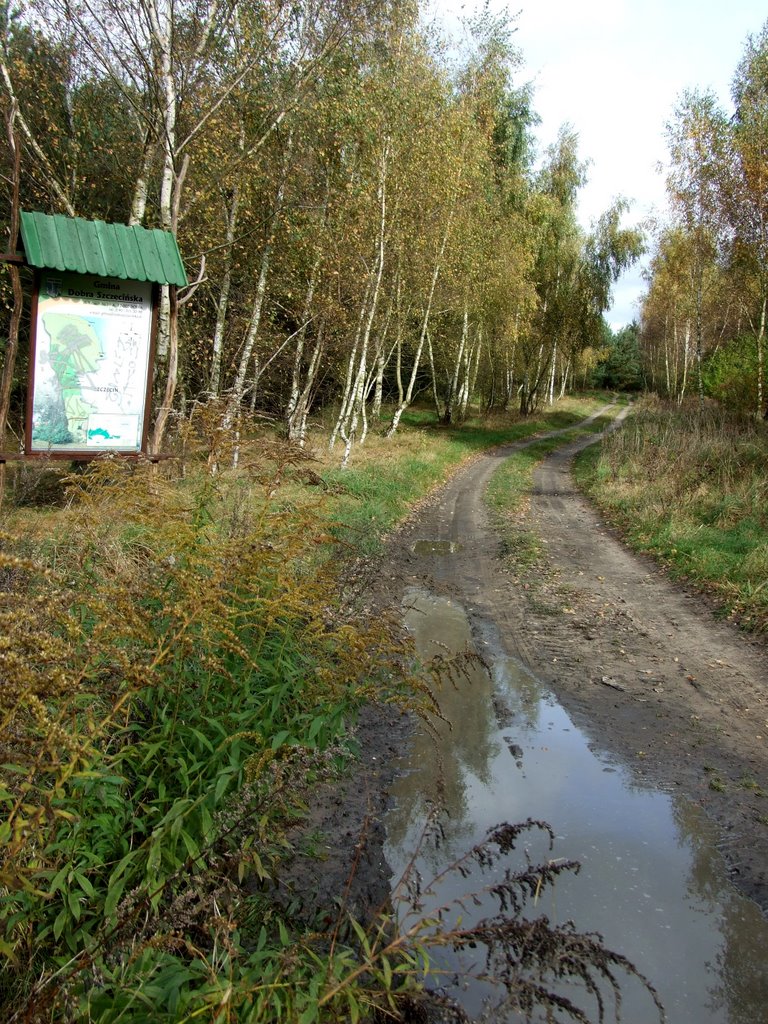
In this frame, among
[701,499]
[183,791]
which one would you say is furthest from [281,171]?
[183,791]

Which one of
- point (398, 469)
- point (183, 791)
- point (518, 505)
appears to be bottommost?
point (183, 791)

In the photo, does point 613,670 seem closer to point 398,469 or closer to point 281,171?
point 398,469

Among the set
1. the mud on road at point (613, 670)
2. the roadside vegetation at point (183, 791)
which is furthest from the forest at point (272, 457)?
the mud on road at point (613, 670)

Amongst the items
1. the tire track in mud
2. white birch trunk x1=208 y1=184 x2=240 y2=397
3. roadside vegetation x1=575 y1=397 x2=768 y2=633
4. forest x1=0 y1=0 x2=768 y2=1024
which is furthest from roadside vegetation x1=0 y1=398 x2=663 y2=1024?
white birch trunk x1=208 y1=184 x2=240 y2=397

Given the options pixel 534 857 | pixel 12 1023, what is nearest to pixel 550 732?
pixel 534 857

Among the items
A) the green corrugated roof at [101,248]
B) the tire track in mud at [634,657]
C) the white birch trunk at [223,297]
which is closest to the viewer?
the tire track in mud at [634,657]

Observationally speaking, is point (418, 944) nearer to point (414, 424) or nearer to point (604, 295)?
point (414, 424)

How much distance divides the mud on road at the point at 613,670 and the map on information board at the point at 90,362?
3701mm

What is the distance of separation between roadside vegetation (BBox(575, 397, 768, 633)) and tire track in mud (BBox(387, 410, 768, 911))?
44cm

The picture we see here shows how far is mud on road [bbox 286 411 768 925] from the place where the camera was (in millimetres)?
4535

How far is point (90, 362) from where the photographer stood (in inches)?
343

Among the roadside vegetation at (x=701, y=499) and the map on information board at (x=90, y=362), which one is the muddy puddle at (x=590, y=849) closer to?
the roadside vegetation at (x=701, y=499)

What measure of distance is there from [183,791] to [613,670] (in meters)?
4.86

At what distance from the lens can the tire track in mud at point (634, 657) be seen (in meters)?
5.16
